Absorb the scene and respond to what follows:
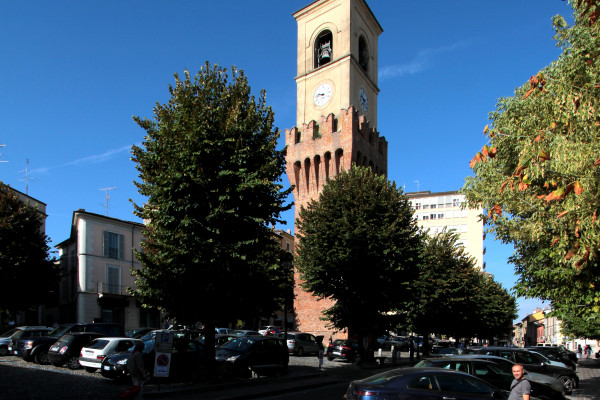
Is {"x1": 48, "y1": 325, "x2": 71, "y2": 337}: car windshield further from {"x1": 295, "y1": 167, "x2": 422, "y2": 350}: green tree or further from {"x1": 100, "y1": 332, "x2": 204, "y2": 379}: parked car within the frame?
{"x1": 295, "y1": 167, "x2": 422, "y2": 350}: green tree

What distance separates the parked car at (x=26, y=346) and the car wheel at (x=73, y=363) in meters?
2.08

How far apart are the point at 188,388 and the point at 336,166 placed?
31493mm

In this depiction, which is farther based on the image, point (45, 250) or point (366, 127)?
point (366, 127)

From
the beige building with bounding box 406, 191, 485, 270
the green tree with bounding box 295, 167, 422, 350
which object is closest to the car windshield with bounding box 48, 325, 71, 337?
the green tree with bounding box 295, 167, 422, 350

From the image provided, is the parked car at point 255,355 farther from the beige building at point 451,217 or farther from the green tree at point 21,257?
the beige building at point 451,217

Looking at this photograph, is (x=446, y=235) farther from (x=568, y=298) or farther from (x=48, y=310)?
(x=48, y=310)

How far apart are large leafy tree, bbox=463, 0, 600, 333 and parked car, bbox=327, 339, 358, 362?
43.0 ft

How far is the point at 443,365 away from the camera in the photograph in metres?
11.7

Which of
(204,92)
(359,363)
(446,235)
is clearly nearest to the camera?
(204,92)

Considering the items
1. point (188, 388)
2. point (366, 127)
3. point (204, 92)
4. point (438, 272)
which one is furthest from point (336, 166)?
point (188, 388)

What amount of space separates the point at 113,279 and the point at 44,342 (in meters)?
20.7

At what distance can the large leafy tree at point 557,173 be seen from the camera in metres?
9.50

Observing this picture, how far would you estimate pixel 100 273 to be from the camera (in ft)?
128

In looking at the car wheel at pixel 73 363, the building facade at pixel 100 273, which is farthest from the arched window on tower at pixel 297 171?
the car wheel at pixel 73 363
